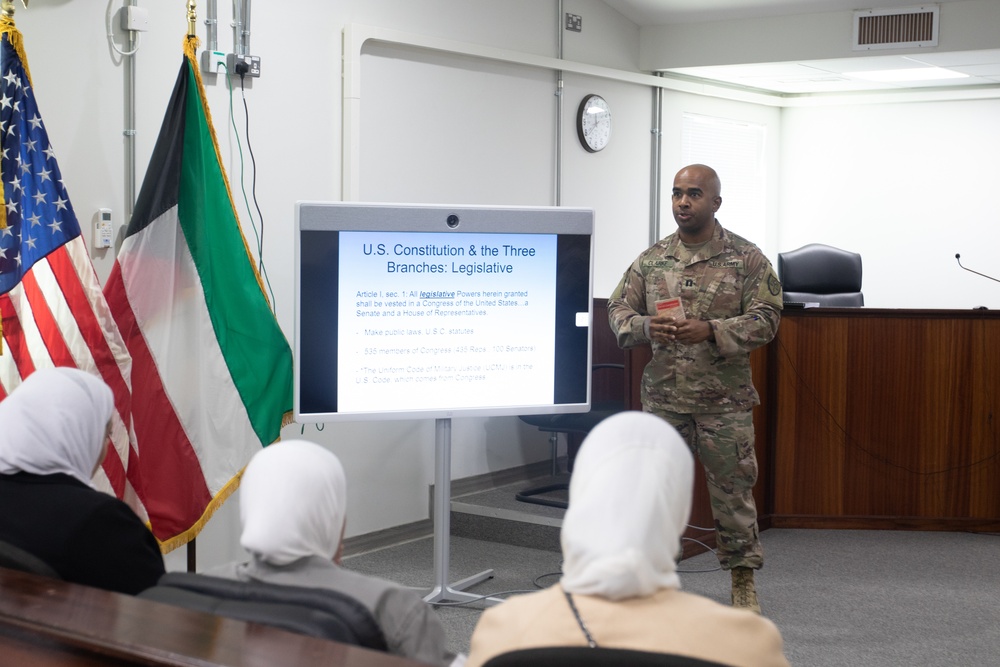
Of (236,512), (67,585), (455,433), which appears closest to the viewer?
(67,585)

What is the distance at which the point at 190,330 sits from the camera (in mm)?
3562

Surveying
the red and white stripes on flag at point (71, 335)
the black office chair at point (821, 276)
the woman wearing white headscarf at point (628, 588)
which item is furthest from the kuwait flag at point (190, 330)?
the black office chair at point (821, 276)

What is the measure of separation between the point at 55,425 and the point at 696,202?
2331mm

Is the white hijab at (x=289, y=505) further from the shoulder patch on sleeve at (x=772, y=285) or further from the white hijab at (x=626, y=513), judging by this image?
the shoulder patch on sleeve at (x=772, y=285)

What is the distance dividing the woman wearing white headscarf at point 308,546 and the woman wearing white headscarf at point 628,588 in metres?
0.22

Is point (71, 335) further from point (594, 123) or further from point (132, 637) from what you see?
point (594, 123)

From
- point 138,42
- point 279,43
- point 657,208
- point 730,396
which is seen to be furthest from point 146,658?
point 657,208

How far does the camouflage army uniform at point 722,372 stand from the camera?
12.1ft

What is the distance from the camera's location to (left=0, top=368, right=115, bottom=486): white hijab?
2.00 metres

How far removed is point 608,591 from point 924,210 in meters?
7.11

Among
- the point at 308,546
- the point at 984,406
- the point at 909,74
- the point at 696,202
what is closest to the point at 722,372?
the point at 696,202

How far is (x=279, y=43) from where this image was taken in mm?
4301

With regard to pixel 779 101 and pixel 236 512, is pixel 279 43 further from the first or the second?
pixel 779 101

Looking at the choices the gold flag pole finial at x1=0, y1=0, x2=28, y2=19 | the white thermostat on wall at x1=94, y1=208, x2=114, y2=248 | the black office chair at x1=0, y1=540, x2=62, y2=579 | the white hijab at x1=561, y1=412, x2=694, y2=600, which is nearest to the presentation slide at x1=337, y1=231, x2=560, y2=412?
the white thermostat on wall at x1=94, y1=208, x2=114, y2=248
